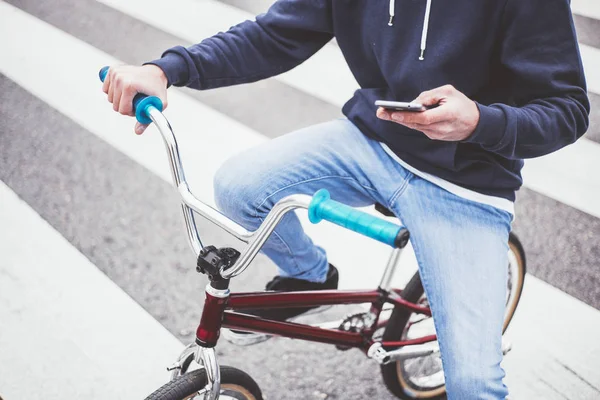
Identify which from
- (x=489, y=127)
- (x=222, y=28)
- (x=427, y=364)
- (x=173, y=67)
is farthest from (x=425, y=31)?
(x=222, y=28)

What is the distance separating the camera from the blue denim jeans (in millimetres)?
1870

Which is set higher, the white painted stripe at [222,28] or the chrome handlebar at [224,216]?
the chrome handlebar at [224,216]

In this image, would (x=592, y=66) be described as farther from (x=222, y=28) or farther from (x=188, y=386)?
(x=188, y=386)

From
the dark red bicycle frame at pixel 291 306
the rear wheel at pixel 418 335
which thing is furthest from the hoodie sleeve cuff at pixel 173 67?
the rear wheel at pixel 418 335

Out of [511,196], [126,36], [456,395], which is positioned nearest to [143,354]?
[456,395]

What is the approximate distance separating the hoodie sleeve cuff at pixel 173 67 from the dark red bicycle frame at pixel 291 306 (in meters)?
0.61

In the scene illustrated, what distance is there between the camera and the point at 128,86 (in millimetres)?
1751

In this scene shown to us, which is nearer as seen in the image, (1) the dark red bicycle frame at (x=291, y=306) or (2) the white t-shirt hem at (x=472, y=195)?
(1) the dark red bicycle frame at (x=291, y=306)

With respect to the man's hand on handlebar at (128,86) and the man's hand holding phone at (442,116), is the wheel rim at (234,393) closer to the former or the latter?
the man's hand on handlebar at (128,86)

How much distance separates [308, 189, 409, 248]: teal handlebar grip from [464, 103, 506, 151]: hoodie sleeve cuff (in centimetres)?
50

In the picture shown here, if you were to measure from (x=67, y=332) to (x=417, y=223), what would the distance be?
1.69 m

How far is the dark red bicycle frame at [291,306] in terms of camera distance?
71.9 inches

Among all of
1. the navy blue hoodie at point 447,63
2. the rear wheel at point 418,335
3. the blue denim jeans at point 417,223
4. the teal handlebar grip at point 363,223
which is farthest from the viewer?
the rear wheel at point 418,335

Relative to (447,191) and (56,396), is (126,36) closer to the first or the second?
(56,396)
